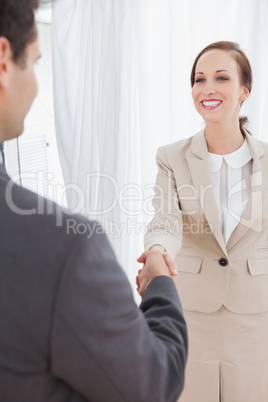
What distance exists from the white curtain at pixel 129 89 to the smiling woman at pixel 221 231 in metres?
0.35

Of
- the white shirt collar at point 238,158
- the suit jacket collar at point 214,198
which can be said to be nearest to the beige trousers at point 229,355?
the suit jacket collar at point 214,198

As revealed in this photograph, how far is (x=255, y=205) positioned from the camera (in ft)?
5.48

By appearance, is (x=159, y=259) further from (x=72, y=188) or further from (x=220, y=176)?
(x=72, y=188)

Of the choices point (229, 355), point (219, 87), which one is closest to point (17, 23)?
point (219, 87)

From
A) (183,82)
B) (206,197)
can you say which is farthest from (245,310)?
(183,82)

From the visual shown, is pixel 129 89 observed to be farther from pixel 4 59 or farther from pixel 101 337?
pixel 101 337

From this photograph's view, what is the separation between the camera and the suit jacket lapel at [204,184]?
168 cm

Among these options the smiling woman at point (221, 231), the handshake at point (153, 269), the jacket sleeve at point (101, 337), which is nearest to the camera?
the jacket sleeve at point (101, 337)

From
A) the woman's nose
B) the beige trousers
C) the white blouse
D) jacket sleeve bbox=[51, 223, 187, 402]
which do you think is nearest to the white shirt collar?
the white blouse

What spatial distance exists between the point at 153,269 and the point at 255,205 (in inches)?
27.2

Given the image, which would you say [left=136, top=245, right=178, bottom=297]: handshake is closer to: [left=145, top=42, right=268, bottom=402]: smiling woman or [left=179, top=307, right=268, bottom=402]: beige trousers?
[left=145, top=42, right=268, bottom=402]: smiling woman

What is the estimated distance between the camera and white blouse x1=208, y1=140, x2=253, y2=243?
5.82 feet

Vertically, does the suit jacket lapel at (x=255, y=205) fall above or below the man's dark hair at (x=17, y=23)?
below

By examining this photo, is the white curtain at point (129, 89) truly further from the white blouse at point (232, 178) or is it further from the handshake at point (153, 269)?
the handshake at point (153, 269)
